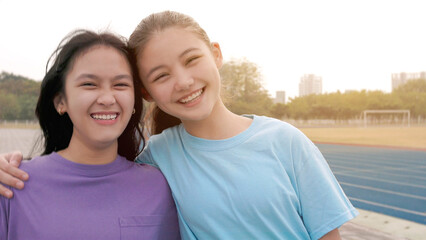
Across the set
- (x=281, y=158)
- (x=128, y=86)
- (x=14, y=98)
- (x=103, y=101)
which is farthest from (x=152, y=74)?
(x=14, y=98)

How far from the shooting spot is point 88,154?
1.86 m

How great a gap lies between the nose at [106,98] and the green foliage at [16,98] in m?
69.1

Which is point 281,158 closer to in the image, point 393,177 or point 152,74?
point 152,74

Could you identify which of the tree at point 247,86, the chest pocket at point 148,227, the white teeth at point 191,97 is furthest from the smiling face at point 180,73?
the tree at point 247,86

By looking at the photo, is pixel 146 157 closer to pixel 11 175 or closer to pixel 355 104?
pixel 11 175

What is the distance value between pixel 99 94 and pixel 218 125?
550mm

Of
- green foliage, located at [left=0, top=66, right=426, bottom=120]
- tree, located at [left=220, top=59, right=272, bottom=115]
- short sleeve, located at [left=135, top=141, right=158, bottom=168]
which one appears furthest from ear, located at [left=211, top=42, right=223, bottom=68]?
green foliage, located at [left=0, top=66, right=426, bottom=120]

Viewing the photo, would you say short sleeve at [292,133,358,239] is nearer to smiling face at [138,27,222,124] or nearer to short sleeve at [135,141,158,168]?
smiling face at [138,27,222,124]

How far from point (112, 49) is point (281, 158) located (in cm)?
86

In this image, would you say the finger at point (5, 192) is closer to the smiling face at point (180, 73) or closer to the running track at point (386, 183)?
the smiling face at point (180, 73)

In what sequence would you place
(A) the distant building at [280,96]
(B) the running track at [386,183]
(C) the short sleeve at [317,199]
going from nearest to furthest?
1. (C) the short sleeve at [317,199]
2. (B) the running track at [386,183]
3. (A) the distant building at [280,96]

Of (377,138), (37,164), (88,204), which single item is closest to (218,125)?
(88,204)

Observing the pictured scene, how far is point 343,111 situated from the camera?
7212 centimetres

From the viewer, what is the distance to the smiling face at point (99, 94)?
1752 millimetres
